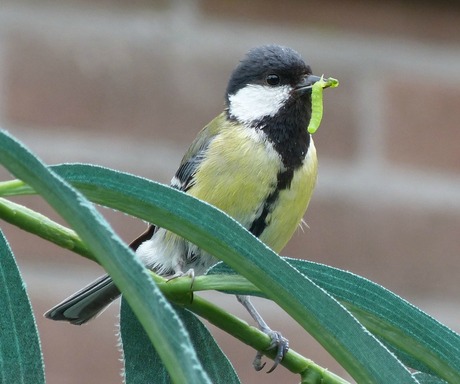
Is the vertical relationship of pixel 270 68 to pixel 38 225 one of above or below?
above

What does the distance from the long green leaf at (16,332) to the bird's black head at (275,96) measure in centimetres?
51

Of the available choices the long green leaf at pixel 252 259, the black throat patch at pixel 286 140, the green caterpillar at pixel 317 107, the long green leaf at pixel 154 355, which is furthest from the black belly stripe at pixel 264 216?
the long green leaf at pixel 252 259

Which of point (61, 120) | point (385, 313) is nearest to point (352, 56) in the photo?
point (61, 120)

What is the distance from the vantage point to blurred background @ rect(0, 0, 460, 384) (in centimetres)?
121

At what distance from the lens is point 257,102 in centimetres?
97

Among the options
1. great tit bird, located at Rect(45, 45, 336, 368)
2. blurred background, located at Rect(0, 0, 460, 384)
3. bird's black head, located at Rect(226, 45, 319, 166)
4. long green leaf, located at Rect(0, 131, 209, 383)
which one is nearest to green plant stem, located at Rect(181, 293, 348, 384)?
long green leaf, located at Rect(0, 131, 209, 383)

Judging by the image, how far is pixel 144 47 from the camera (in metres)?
1.25

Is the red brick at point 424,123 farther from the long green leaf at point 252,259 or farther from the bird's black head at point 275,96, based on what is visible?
the long green leaf at point 252,259

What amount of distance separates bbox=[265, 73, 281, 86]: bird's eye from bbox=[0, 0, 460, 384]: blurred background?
23cm

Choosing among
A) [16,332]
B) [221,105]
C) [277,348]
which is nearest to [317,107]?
[277,348]

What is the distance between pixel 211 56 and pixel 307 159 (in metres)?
0.41

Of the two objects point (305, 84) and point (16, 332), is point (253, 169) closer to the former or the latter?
point (305, 84)

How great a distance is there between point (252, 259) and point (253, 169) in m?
0.50

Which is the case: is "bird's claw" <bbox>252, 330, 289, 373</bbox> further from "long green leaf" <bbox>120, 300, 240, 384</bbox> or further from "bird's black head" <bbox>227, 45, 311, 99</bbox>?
"bird's black head" <bbox>227, 45, 311, 99</bbox>
